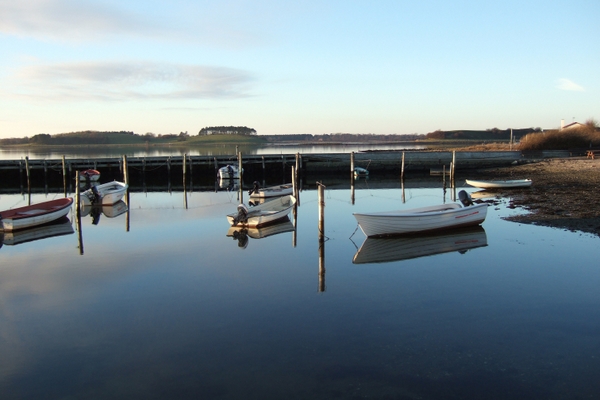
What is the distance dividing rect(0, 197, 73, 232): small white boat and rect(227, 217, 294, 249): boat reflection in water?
7.91 metres

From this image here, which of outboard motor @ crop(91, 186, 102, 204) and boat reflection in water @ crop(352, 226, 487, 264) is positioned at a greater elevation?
outboard motor @ crop(91, 186, 102, 204)

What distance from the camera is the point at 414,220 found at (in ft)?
62.0

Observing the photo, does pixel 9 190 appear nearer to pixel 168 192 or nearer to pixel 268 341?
pixel 168 192

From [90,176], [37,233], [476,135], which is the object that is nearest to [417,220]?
[37,233]

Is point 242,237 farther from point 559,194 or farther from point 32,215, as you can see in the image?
point 559,194

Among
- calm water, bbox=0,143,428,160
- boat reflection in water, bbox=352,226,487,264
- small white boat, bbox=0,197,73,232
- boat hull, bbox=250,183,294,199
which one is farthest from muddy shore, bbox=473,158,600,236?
calm water, bbox=0,143,428,160

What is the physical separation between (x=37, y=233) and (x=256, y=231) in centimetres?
892

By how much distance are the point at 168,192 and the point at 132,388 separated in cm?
3223

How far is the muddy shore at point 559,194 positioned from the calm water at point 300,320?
2.47 meters

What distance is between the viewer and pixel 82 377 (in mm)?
8555

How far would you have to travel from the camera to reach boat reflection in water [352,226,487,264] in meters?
16.5

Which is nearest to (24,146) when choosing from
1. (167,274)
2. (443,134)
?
(443,134)

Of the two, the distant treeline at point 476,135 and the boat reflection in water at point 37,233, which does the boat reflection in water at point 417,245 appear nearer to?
the boat reflection in water at point 37,233

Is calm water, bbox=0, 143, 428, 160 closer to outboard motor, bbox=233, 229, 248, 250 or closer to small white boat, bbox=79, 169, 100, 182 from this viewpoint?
small white boat, bbox=79, 169, 100, 182
